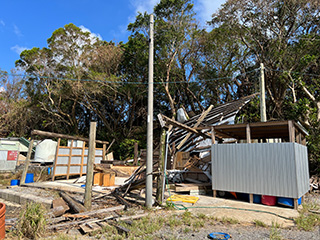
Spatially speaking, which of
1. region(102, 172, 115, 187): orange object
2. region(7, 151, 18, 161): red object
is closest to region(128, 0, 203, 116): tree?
region(102, 172, 115, 187): orange object

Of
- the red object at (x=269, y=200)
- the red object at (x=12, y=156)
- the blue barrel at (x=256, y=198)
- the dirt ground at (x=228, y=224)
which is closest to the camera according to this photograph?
the dirt ground at (x=228, y=224)

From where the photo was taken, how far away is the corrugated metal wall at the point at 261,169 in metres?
7.39

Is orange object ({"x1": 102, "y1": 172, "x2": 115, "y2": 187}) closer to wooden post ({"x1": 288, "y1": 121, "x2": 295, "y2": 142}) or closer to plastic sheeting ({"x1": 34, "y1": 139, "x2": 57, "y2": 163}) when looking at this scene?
wooden post ({"x1": 288, "y1": 121, "x2": 295, "y2": 142})

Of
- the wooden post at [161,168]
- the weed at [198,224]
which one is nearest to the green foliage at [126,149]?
the wooden post at [161,168]

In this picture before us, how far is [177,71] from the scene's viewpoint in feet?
70.4

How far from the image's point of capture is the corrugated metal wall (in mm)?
7387

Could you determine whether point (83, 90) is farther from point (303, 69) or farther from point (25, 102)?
point (303, 69)

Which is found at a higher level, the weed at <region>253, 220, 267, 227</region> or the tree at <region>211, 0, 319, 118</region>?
the tree at <region>211, 0, 319, 118</region>

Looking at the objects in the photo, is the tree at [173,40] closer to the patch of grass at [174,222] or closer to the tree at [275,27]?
the tree at [275,27]

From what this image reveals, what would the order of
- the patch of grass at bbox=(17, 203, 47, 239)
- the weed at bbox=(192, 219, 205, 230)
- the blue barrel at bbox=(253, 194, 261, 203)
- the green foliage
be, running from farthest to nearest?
the green foliage, the blue barrel at bbox=(253, 194, 261, 203), the weed at bbox=(192, 219, 205, 230), the patch of grass at bbox=(17, 203, 47, 239)

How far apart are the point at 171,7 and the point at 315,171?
16.8m

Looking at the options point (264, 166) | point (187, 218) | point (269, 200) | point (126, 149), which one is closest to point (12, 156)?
point (126, 149)

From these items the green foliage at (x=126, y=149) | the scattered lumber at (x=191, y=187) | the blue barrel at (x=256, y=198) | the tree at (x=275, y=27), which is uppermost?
the tree at (x=275, y=27)

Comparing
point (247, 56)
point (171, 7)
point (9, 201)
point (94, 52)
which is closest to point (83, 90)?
point (94, 52)
